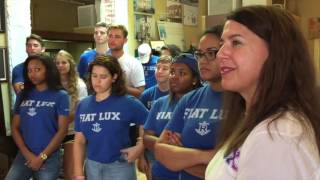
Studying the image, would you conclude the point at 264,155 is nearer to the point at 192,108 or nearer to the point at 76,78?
the point at 192,108

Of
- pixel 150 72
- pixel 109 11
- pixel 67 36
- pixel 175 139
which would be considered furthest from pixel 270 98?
pixel 67 36

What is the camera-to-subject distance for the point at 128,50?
5723 millimetres

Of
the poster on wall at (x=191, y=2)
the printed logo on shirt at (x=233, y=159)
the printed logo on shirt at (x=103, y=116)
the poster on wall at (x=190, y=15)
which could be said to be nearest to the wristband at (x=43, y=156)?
the printed logo on shirt at (x=103, y=116)

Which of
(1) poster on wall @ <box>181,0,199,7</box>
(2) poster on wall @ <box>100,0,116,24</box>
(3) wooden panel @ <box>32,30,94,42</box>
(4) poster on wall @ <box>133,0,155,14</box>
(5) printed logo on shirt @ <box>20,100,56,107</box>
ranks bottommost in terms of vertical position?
(5) printed logo on shirt @ <box>20,100,56,107</box>

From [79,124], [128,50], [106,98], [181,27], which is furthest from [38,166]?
[181,27]

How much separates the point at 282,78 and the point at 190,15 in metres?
6.34

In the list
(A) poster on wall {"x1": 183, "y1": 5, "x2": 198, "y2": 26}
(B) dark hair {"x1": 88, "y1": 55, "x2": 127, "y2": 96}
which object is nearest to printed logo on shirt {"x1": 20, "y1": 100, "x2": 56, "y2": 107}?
(B) dark hair {"x1": 88, "y1": 55, "x2": 127, "y2": 96}

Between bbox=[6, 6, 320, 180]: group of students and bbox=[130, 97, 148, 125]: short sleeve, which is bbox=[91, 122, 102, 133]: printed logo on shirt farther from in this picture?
bbox=[130, 97, 148, 125]: short sleeve

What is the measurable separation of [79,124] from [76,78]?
3.47 ft

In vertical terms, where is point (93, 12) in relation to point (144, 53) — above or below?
above

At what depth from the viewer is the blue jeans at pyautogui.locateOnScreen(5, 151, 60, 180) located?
288cm

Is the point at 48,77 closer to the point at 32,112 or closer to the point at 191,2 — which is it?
the point at 32,112

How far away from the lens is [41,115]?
2.90m

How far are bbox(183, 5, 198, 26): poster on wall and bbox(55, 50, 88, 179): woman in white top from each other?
3751mm
